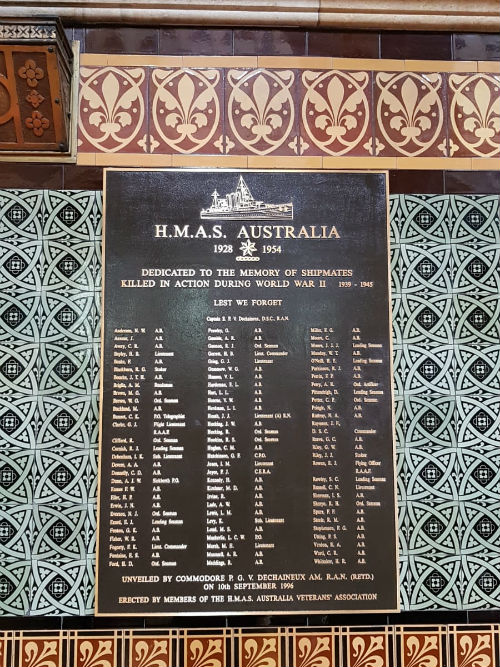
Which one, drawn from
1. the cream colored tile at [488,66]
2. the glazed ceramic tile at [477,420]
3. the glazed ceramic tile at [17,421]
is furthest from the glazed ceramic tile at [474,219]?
the glazed ceramic tile at [17,421]

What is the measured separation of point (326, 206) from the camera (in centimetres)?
311

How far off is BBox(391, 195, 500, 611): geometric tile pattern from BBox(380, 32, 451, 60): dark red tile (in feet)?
2.15

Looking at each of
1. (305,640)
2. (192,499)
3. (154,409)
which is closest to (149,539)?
(192,499)

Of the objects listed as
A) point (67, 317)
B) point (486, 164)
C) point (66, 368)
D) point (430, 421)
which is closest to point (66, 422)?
point (66, 368)

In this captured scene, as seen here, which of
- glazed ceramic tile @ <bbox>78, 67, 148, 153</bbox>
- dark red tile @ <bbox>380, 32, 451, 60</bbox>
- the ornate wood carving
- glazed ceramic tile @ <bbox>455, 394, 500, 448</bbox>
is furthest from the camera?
dark red tile @ <bbox>380, 32, 451, 60</bbox>

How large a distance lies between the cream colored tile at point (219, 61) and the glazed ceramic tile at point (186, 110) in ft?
0.09

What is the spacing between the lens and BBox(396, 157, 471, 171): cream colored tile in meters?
3.16

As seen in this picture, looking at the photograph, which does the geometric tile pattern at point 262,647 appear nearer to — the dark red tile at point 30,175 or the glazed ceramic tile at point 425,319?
the glazed ceramic tile at point 425,319

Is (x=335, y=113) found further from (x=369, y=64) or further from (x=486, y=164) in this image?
(x=486, y=164)

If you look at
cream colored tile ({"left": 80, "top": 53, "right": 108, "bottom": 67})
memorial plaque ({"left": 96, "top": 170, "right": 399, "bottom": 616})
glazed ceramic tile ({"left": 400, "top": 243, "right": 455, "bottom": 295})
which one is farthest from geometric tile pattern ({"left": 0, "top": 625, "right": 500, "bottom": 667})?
cream colored tile ({"left": 80, "top": 53, "right": 108, "bottom": 67})

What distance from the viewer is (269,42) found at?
3205 millimetres

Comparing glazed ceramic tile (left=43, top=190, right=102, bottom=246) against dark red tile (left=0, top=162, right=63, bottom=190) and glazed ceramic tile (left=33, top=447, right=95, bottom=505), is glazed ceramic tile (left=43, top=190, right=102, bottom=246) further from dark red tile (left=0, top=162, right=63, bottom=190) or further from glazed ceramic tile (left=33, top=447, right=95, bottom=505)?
glazed ceramic tile (left=33, top=447, right=95, bottom=505)

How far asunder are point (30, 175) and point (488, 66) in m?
2.08

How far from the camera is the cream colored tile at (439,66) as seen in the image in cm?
322
